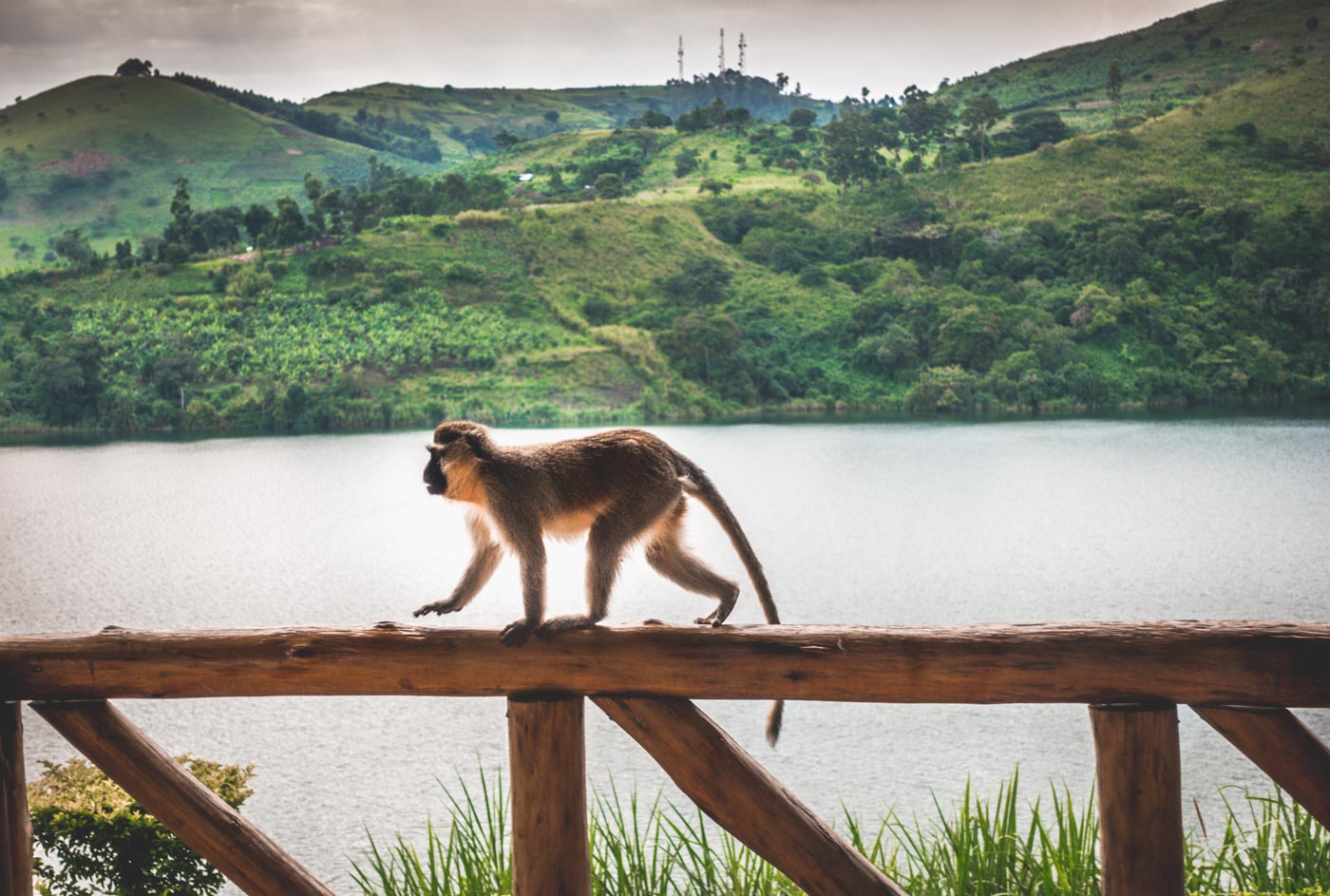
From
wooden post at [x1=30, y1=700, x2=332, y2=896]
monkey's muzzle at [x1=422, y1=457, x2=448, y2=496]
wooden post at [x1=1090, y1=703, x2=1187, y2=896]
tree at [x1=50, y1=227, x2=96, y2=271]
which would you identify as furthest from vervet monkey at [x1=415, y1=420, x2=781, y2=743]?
tree at [x1=50, y1=227, x2=96, y2=271]

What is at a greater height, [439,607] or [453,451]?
[453,451]

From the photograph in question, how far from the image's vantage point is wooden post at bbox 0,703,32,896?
2.46m

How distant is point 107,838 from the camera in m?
4.15

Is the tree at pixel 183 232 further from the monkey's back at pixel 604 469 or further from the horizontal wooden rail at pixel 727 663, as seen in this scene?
the horizontal wooden rail at pixel 727 663

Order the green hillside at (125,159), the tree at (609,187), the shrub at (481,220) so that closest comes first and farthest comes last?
the green hillside at (125,159)
the shrub at (481,220)
the tree at (609,187)

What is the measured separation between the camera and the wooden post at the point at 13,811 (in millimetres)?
2457

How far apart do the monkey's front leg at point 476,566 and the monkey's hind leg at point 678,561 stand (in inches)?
15.0

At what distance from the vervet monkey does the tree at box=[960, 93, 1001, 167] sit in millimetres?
37729

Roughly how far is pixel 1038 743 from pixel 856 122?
1304 inches

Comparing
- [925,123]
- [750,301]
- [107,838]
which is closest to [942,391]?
[750,301]

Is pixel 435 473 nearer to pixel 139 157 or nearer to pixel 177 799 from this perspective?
pixel 177 799

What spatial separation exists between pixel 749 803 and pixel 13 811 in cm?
152

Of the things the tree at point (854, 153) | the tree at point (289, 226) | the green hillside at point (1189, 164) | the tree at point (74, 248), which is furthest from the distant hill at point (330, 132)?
the tree at point (289, 226)

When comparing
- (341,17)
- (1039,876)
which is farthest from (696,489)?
(341,17)
